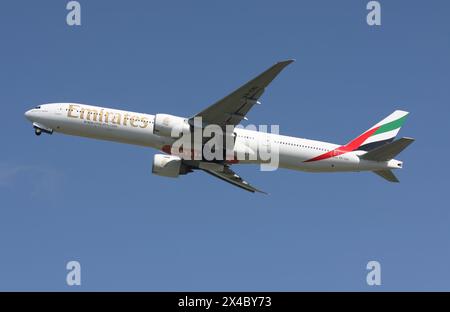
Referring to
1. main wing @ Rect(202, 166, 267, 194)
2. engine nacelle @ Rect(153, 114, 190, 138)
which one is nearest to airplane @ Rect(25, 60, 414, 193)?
engine nacelle @ Rect(153, 114, 190, 138)

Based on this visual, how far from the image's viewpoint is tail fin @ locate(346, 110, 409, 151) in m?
58.5

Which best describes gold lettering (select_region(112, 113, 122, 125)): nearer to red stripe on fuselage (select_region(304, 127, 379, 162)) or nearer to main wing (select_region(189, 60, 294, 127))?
main wing (select_region(189, 60, 294, 127))

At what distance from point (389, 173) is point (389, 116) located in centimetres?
640

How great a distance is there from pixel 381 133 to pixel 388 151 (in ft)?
18.5

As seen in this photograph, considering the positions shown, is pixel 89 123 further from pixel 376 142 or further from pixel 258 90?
pixel 376 142

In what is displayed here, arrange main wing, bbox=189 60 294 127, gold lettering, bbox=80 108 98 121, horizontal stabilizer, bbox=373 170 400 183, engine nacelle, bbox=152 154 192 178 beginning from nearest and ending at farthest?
main wing, bbox=189 60 294 127 → gold lettering, bbox=80 108 98 121 → horizontal stabilizer, bbox=373 170 400 183 → engine nacelle, bbox=152 154 192 178

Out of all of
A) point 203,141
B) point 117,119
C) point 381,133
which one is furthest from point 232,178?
point 381,133

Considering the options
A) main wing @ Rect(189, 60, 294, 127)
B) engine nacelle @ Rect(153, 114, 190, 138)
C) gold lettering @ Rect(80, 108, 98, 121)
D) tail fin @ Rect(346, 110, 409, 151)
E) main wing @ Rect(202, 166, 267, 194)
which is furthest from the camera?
main wing @ Rect(202, 166, 267, 194)

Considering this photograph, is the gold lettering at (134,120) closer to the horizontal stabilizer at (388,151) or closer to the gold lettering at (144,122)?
the gold lettering at (144,122)

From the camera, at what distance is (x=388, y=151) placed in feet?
178

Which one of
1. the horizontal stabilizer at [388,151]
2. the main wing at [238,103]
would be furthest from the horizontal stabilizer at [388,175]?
the main wing at [238,103]

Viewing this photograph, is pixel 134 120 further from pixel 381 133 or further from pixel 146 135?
pixel 381 133

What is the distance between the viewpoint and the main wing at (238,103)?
49625 millimetres

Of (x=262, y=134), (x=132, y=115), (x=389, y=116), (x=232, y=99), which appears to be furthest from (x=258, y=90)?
(x=389, y=116)
